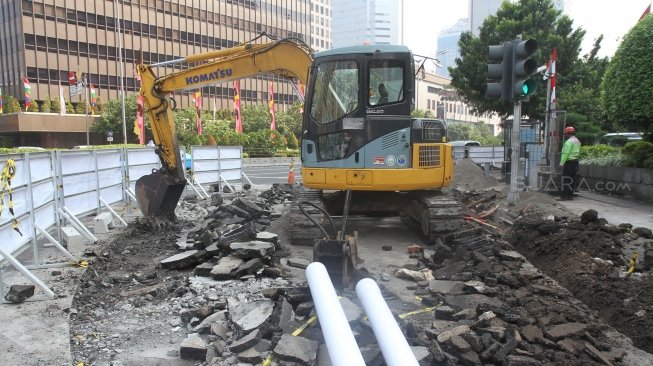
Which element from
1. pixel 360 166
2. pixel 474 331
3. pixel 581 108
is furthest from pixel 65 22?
pixel 474 331

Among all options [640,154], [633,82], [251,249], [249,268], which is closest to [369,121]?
[251,249]

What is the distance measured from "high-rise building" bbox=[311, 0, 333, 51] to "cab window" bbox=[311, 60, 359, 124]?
12335 cm

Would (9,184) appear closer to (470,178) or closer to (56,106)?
(470,178)

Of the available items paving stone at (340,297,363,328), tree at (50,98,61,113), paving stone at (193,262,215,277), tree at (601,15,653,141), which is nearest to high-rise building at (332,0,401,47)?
tree at (50,98,61,113)

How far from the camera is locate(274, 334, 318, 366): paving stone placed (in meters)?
3.83

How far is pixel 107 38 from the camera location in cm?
6134

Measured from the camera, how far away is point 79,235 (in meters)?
7.75

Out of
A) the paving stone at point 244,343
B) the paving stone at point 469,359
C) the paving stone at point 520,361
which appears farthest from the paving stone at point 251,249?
the paving stone at point 520,361

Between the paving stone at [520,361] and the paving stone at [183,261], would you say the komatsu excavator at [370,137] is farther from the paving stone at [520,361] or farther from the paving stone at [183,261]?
the paving stone at [520,361]

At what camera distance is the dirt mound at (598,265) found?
5016 mm

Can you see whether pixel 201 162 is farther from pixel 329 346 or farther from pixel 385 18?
pixel 385 18

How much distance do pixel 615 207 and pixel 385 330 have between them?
33.4ft

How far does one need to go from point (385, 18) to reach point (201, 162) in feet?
326

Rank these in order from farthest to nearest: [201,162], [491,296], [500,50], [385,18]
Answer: [385,18]
[201,162]
[500,50]
[491,296]
